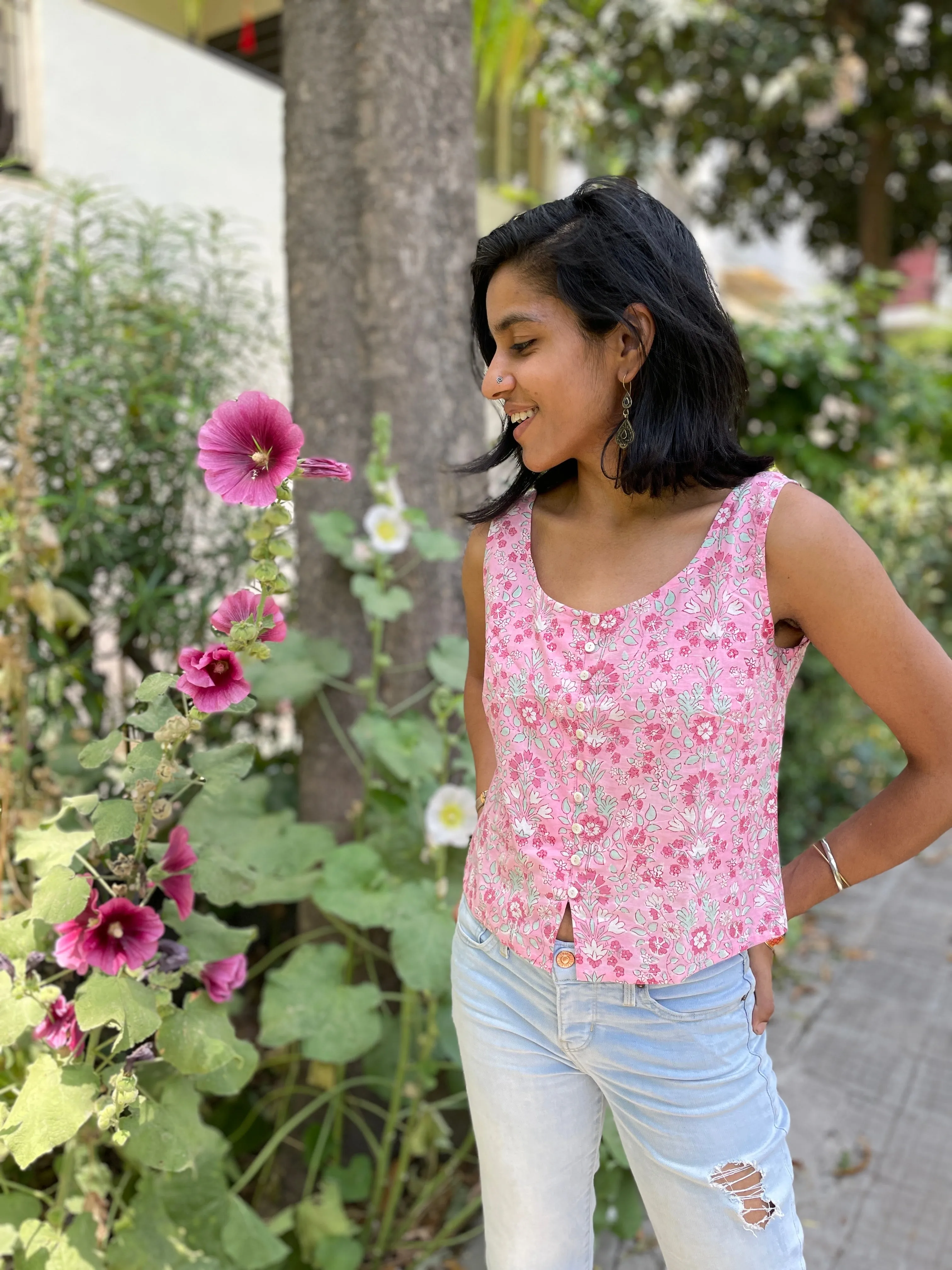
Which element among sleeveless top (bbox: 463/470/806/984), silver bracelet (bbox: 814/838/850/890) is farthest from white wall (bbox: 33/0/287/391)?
silver bracelet (bbox: 814/838/850/890)

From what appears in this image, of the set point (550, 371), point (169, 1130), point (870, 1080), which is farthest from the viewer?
point (870, 1080)

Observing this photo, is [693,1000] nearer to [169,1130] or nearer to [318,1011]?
[169,1130]

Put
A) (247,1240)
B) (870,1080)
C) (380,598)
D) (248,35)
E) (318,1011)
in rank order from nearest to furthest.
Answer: (247,1240)
(318,1011)
(380,598)
(870,1080)
(248,35)

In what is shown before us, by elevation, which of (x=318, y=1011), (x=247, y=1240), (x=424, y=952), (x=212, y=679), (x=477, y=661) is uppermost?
(x=212, y=679)

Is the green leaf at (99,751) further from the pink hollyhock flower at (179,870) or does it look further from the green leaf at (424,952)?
the green leaf at (424,952)

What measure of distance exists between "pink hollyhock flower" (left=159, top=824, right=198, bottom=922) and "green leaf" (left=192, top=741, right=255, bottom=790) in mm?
79

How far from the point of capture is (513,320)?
120 centimetres

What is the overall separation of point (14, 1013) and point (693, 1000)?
32.4 inches

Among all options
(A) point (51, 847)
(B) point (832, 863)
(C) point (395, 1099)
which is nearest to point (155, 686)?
(A) point (51, 847)

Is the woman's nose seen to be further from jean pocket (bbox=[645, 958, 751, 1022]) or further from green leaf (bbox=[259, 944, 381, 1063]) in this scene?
green leaf (bbox=[259, 944, 381, 1063])

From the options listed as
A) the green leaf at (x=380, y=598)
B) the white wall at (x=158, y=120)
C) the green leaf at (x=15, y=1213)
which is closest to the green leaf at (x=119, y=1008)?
the green leaf at (x=15, y=1213)

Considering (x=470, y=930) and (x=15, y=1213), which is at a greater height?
(x=470, y=930)

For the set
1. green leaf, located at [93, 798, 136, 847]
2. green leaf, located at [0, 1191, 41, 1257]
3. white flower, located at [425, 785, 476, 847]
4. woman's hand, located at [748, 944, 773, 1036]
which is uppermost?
green leaf, located at [93, 798, 136, 847]

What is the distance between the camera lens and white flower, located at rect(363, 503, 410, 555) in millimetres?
2086
